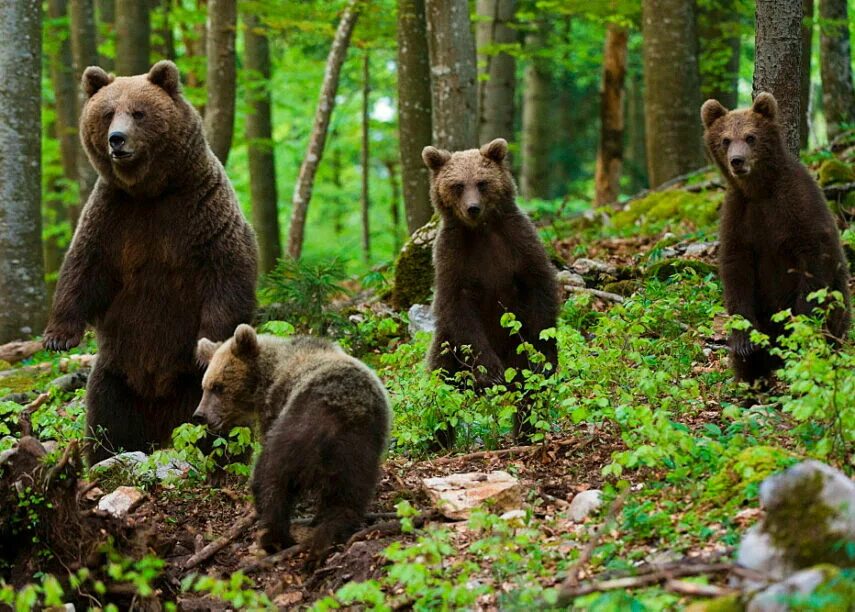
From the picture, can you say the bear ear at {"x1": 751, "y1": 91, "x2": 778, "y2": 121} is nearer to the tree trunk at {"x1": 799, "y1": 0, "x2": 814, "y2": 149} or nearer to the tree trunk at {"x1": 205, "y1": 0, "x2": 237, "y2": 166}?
the tree trunk at {"x1": 799, "y1": 0, "x2": 814, "y2": 149}

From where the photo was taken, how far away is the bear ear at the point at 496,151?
839 cm

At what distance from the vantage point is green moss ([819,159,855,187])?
39.3 feet

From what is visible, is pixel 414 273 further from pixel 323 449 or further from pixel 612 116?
pixel 612 116

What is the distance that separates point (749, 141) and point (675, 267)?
2.61 m

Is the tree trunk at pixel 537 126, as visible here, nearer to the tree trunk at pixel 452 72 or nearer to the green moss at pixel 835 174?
the green moss at pixel 835 174

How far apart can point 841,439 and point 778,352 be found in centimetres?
56

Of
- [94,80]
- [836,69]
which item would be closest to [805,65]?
[836,69]

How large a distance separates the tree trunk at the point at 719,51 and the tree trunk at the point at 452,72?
26.9ft

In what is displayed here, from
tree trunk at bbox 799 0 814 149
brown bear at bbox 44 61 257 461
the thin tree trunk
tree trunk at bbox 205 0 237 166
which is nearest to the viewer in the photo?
brown bear at bbox 44 61 257 461

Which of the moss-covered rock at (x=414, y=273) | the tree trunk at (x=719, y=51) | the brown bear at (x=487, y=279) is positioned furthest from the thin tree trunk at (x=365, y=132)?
the brown bear at (x=487, y=279)

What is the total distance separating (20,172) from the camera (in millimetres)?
12039

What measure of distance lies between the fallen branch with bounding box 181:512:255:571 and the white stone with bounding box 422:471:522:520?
1.02m

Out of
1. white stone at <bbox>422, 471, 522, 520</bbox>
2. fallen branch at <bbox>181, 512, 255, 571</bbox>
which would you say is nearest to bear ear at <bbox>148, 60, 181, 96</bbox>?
fallen branch at <bbox>181, 512, 255, 571</bbox>

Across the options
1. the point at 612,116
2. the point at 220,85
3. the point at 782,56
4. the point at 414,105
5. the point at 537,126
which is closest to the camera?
the point at 782,56
